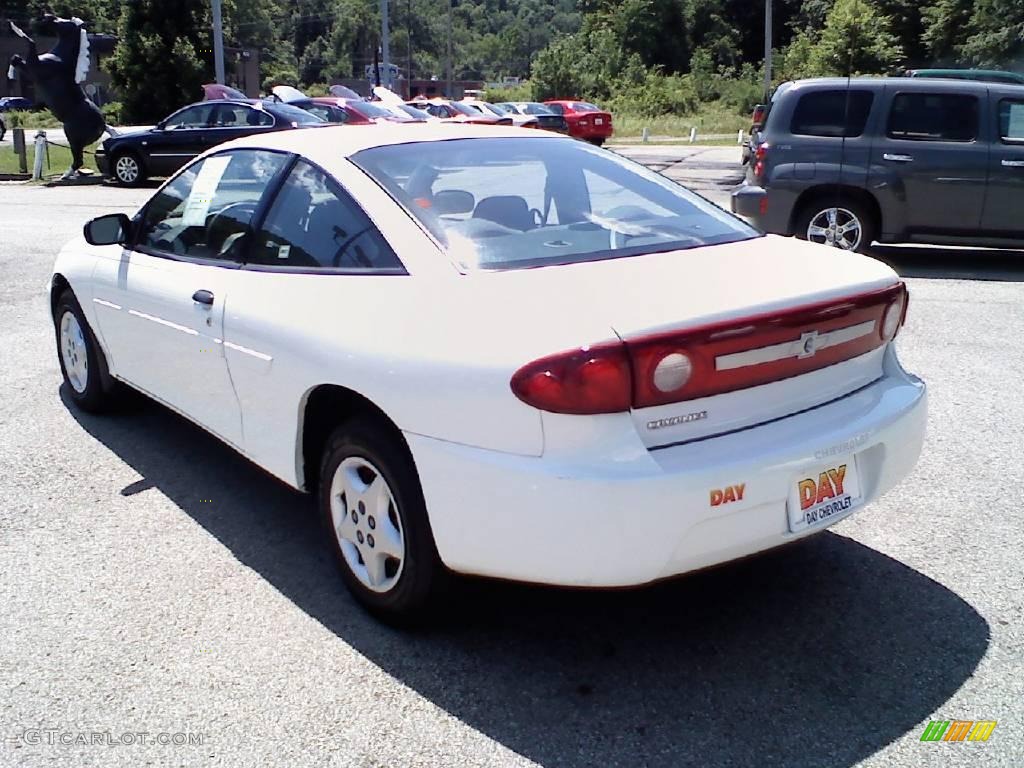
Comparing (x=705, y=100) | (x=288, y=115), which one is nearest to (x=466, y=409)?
(x=288, y=115)

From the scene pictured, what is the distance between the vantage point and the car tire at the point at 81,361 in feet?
17.8

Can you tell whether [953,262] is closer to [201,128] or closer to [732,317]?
[732,317]

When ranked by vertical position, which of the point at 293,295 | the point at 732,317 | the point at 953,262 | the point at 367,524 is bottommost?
the point at 953,262

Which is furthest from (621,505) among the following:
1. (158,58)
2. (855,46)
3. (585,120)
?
(855,46)

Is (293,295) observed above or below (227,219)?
below

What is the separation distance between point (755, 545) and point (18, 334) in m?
6.46

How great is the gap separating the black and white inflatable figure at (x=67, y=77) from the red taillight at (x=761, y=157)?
15.9 metres

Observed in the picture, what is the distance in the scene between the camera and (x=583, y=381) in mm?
2783

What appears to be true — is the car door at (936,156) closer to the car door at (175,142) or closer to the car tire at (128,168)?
the car door at (175,142)

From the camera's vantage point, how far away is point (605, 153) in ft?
14.7

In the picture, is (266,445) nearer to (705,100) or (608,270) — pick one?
(608,270)

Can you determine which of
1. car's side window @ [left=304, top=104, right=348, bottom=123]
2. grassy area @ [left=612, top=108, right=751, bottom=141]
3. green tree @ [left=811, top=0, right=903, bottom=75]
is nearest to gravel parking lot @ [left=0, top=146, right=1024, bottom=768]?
car's side window @ [left=304, top=104, right=348, bottom=123]

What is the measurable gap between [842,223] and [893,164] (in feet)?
2.38

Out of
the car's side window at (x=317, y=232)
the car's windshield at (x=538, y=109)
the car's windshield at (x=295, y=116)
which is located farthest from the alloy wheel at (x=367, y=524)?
the car's windshield at (x=538, y=109)
